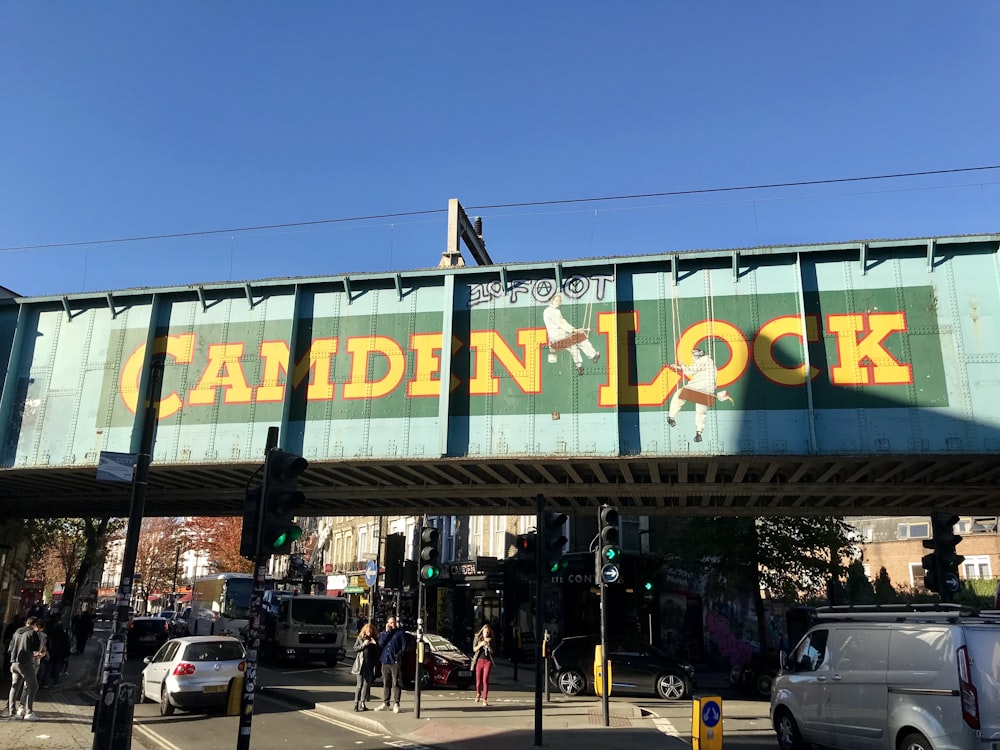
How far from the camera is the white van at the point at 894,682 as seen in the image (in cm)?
844

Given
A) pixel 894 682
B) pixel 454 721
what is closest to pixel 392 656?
pixel 454 721

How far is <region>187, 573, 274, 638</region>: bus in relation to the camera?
3384 cm

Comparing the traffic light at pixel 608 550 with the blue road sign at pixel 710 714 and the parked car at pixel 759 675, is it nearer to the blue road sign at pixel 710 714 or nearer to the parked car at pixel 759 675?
the blue road sign at pixel 710 714

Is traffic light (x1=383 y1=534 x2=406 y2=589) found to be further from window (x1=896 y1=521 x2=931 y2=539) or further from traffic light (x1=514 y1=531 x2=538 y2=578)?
window (x1=896 y1=521 x2=931 y2=539)

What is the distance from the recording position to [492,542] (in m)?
41.8

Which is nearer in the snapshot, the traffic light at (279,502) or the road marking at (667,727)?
the traffic light at (279,502)

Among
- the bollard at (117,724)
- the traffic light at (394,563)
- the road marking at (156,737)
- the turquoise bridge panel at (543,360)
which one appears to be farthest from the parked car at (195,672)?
the bollard at (117,724)

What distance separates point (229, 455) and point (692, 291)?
11.5 metres

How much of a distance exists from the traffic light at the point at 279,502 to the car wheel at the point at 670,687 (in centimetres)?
1285

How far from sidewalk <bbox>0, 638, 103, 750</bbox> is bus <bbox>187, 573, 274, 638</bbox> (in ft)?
34.9

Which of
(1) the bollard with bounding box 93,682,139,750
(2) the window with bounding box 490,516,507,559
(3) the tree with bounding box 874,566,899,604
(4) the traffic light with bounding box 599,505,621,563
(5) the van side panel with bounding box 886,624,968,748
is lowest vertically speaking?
(1) the bollard with bounding box 93,682,139,750

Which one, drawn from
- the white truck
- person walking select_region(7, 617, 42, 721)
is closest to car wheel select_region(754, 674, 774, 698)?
the white truck

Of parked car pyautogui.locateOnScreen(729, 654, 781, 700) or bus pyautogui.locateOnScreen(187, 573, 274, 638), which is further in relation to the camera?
bus pyautogui.locateOnScreen(187, 573, 274, 638)

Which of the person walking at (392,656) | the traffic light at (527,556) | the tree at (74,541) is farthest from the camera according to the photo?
the tree at (74,541)
